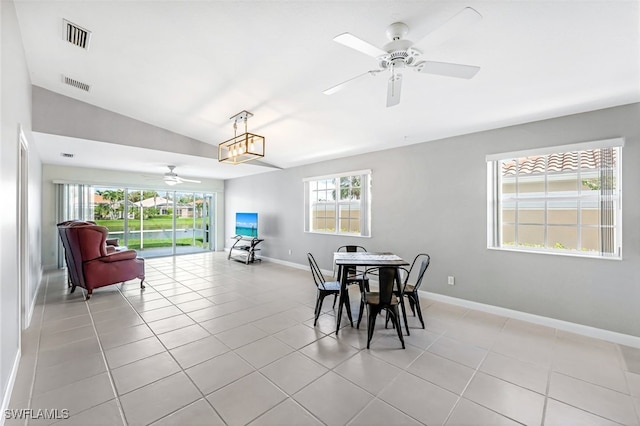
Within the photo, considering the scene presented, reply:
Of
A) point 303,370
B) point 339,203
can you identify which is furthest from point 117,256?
point 339,203

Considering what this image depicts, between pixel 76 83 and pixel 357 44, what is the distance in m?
4.00

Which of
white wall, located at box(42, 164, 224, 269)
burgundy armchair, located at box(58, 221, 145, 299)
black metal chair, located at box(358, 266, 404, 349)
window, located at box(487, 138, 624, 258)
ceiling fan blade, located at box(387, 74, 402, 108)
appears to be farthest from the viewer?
white wall, located at box(42, 164, 224, 269)

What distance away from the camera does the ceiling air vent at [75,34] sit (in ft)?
8.19

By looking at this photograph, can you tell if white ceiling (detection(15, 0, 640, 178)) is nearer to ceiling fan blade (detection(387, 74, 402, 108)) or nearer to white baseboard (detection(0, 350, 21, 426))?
ceiling fan blade (detection(387, 74, 402, 108))

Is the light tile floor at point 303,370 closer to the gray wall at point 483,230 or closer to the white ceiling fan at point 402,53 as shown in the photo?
the gray wall at point 483,230


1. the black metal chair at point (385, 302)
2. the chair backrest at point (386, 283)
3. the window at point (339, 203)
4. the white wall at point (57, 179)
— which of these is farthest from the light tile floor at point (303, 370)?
the white wall at point (57, 179)

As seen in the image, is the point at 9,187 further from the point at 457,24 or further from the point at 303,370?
the point at 457,24

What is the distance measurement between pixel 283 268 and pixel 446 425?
5.03 meters

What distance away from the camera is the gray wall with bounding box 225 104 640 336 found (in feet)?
9.30

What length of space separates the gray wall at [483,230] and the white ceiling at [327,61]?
0.26m

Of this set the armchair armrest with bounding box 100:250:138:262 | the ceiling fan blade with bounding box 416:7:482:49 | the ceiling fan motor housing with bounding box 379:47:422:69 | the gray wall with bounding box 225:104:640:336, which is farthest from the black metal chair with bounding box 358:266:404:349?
the armchair armrest with bounding box 100:250:138:262

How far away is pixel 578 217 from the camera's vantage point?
3209mm

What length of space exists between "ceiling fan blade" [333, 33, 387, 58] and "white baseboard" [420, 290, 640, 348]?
11.6 ft

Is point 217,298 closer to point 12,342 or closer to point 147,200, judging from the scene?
point 12,342
